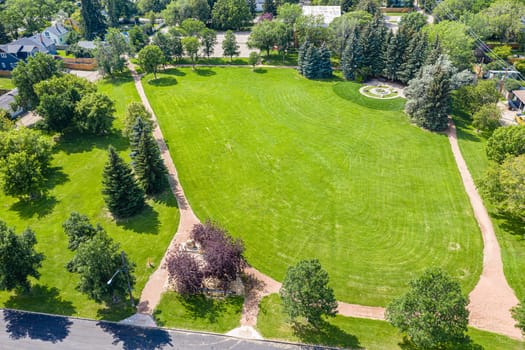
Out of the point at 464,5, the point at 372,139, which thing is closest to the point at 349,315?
the point at 372,139

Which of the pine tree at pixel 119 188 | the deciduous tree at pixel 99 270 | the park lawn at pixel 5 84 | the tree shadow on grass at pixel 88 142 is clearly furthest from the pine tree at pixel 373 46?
the park lawn at pixel 5 84

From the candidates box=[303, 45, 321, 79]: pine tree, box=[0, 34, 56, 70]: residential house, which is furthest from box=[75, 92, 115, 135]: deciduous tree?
box=[303, 45, 321, 79]: pine tree

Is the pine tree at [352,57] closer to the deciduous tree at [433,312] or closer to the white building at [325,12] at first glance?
the white building at [325,12]

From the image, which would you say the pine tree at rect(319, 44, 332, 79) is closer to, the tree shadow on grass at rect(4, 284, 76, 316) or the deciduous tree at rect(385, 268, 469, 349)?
the deciduous tree at rect(385, 268, 469, 349)

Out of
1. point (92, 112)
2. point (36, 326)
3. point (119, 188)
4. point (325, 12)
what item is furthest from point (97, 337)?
point (325, 12)

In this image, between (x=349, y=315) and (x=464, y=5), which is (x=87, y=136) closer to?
(x=349, y=315)

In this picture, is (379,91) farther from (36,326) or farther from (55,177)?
(36,326)
